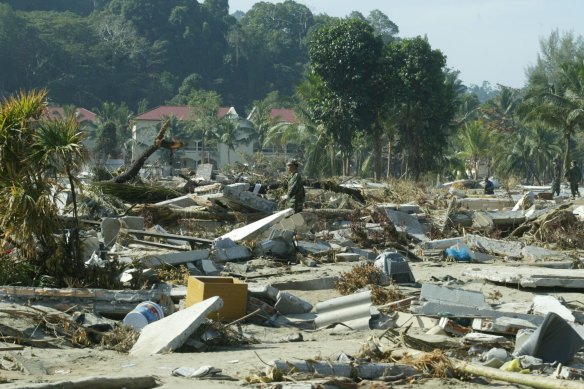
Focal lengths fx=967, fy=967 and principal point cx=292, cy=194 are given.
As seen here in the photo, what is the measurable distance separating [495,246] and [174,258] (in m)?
5.91

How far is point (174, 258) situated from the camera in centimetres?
1166

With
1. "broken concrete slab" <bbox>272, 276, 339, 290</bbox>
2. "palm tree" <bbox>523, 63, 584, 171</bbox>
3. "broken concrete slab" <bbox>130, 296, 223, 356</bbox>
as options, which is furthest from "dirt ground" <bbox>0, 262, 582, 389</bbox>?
"palm tree" <bbox>523, 63, 584, 171</bbox>

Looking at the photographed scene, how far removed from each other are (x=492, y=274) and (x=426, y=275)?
1374mm

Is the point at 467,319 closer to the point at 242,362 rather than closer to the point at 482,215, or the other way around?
the point at 242,362

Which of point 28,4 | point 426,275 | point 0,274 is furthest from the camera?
point 28,4

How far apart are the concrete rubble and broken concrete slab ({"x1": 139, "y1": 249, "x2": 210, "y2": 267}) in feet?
0.06

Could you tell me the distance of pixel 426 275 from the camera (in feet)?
42.2

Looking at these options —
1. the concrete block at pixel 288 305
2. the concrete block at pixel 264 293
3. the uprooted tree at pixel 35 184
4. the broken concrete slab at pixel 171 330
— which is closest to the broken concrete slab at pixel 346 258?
the concrete block at pixel 288 305

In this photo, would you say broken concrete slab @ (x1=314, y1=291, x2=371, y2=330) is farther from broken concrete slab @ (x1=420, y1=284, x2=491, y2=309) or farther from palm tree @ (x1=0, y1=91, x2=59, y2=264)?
palm tree @ (x1=0, y1=91, x2=59, y2=264)

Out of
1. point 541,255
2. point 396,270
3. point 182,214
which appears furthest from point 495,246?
point 182,214

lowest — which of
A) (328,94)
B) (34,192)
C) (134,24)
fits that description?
(34,192)

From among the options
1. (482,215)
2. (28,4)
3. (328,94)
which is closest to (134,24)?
(28,4)

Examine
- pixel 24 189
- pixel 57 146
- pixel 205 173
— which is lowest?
pixel 24 189

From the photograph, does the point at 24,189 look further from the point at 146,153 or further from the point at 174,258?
the point at 146,153
